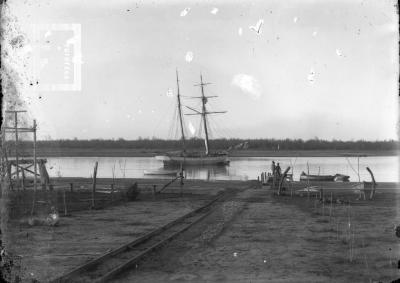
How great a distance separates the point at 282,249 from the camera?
40.0 ft

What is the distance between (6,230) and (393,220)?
41.6 ft

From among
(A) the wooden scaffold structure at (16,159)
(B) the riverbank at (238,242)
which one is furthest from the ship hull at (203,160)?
(B) the riverbank at (238,242)

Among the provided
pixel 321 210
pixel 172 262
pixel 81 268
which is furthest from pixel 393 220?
pixel 81 268

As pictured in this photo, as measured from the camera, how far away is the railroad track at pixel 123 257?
30.2 feet

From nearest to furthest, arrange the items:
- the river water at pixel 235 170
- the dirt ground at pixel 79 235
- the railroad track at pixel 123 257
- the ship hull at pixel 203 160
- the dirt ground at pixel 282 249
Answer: the railroad track at pixel 123 257 < the dirt ground at pixel 282 249 < the dirt ground at pixel 79 235 < the river water at pixel 235 170 < the ship hull at pixel 203 160

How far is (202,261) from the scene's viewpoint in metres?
10.8

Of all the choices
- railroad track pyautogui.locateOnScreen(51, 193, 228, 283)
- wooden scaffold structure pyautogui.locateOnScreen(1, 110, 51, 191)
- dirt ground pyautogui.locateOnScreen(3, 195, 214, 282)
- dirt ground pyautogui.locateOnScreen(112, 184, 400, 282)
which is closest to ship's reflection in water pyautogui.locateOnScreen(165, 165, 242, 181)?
wooden scaffold structure pyautogui.locateOnScreen(1, 110, 51, 191)

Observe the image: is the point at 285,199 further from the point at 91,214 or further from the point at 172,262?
the point at 172,262

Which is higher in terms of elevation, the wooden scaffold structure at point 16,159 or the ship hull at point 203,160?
the wooden scaffold structure at point 16,159

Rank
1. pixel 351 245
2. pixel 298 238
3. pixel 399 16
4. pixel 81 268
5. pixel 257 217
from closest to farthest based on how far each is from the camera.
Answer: pixel 399 16 < pixel 81 268 < pixel 351 245 < pixel 298 238 < pixel 257 217

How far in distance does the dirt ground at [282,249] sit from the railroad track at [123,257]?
0.23 m

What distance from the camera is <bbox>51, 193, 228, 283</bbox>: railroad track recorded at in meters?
9.20

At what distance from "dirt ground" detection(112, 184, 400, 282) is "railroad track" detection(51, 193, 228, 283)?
230 millimetres

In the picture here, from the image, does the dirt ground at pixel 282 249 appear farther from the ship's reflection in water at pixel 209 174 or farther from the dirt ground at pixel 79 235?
the ship's reflection in water at pixel 209 174
